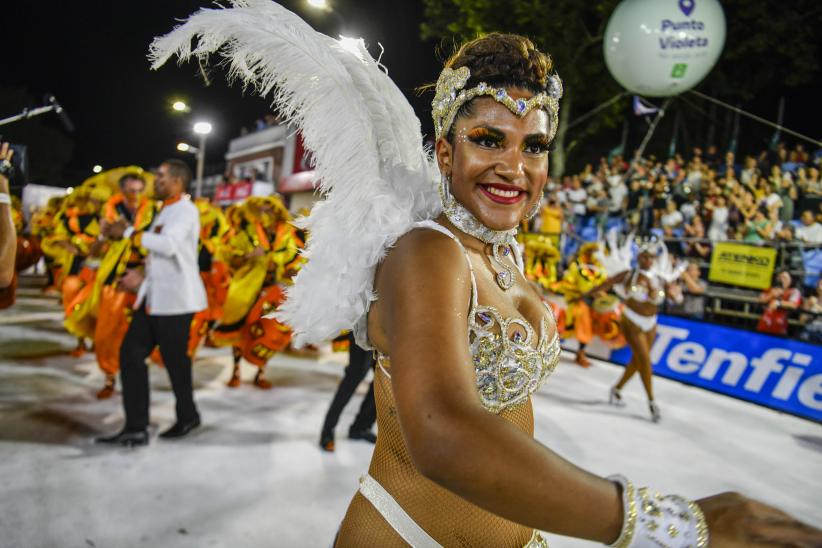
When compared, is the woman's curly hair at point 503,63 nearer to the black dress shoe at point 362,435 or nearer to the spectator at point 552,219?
the black dress shoe at point 362,435

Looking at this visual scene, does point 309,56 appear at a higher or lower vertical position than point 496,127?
higher

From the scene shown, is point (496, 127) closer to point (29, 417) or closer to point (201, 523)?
point (201, 523)

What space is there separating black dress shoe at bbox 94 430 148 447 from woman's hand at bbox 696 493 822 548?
395 centimetres

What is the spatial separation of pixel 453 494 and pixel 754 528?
0.59 metres

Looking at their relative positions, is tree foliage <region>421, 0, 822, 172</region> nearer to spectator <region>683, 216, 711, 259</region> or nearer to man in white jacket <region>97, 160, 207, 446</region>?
spectator <region>683, 216, 711, 259</region>

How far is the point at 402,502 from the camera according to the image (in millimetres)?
1148

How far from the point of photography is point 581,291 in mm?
8250

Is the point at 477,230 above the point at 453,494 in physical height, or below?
above

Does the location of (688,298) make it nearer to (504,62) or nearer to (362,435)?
(362,435)

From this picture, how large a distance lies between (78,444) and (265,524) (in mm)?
1842

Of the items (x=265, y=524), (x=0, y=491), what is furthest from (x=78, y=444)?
(x=265, y=524)

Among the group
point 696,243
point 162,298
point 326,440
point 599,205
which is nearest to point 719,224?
point 696,243

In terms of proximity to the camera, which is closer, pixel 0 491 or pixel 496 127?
pixel 496 127

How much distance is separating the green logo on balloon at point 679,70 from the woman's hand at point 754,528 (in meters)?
6.30
